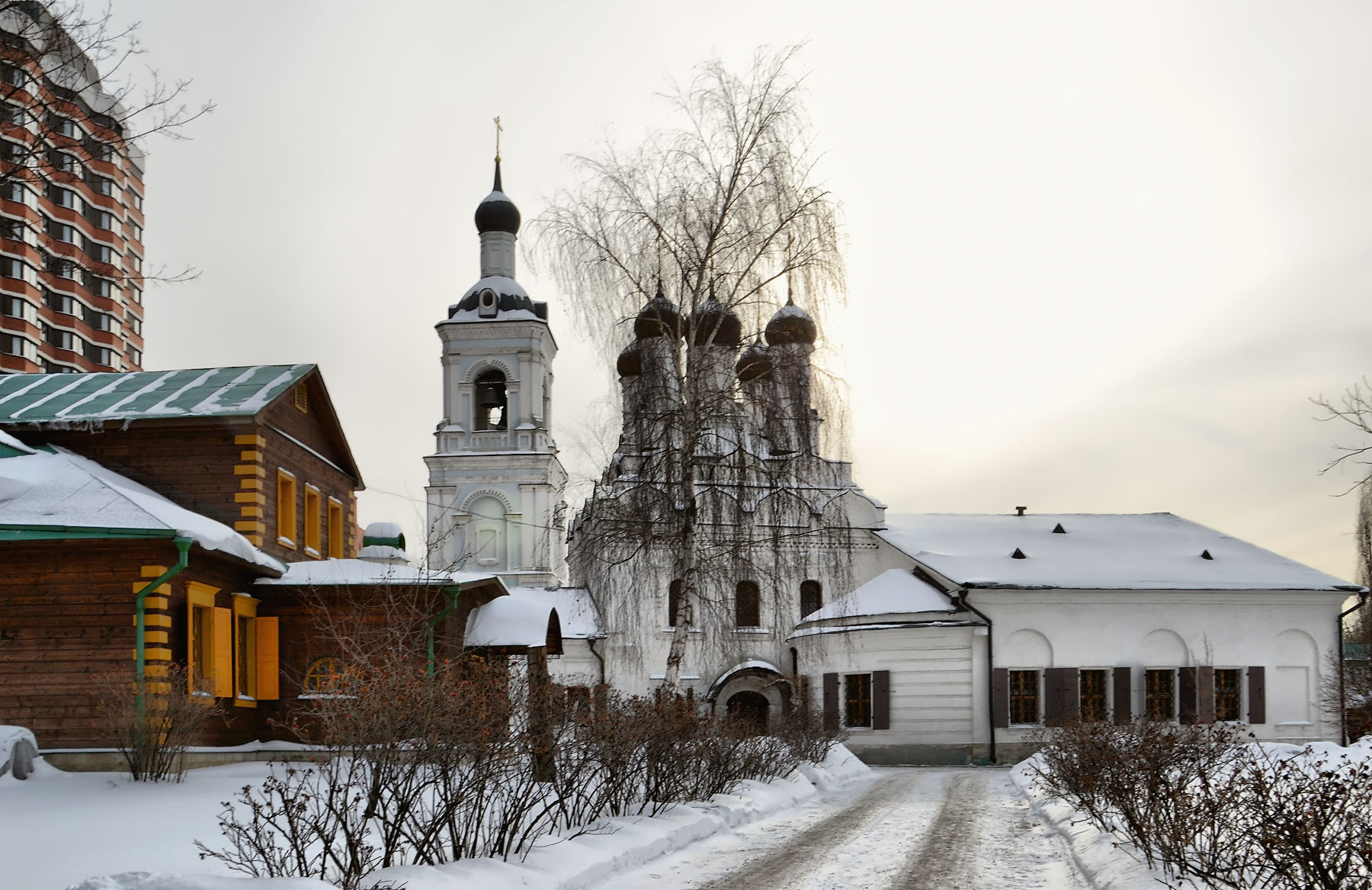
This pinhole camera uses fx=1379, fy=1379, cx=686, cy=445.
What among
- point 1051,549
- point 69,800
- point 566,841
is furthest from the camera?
point 1051,549

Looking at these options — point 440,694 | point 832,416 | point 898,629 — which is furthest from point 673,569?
point 898,629

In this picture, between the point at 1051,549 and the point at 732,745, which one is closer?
the point at 732,745

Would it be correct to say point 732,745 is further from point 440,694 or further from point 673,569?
point 440,694

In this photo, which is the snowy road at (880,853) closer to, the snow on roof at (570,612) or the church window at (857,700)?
the church window at (857,700)

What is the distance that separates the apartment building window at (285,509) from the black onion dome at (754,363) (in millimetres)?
8567

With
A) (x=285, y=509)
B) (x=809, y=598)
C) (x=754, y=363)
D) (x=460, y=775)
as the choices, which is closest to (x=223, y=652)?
(x=285, y=509)

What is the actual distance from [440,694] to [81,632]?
1025 cm

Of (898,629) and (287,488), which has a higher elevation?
(287,488)

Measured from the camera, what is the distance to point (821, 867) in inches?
448

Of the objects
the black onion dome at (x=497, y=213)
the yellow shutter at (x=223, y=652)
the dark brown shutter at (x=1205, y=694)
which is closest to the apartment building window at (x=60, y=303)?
the black onion dome at (x=497, y=213)

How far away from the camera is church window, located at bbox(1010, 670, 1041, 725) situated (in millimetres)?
32719

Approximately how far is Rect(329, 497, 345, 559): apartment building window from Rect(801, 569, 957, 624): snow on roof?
11905 millimetres

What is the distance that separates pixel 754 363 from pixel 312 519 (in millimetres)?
10152

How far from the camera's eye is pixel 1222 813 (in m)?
9.44
